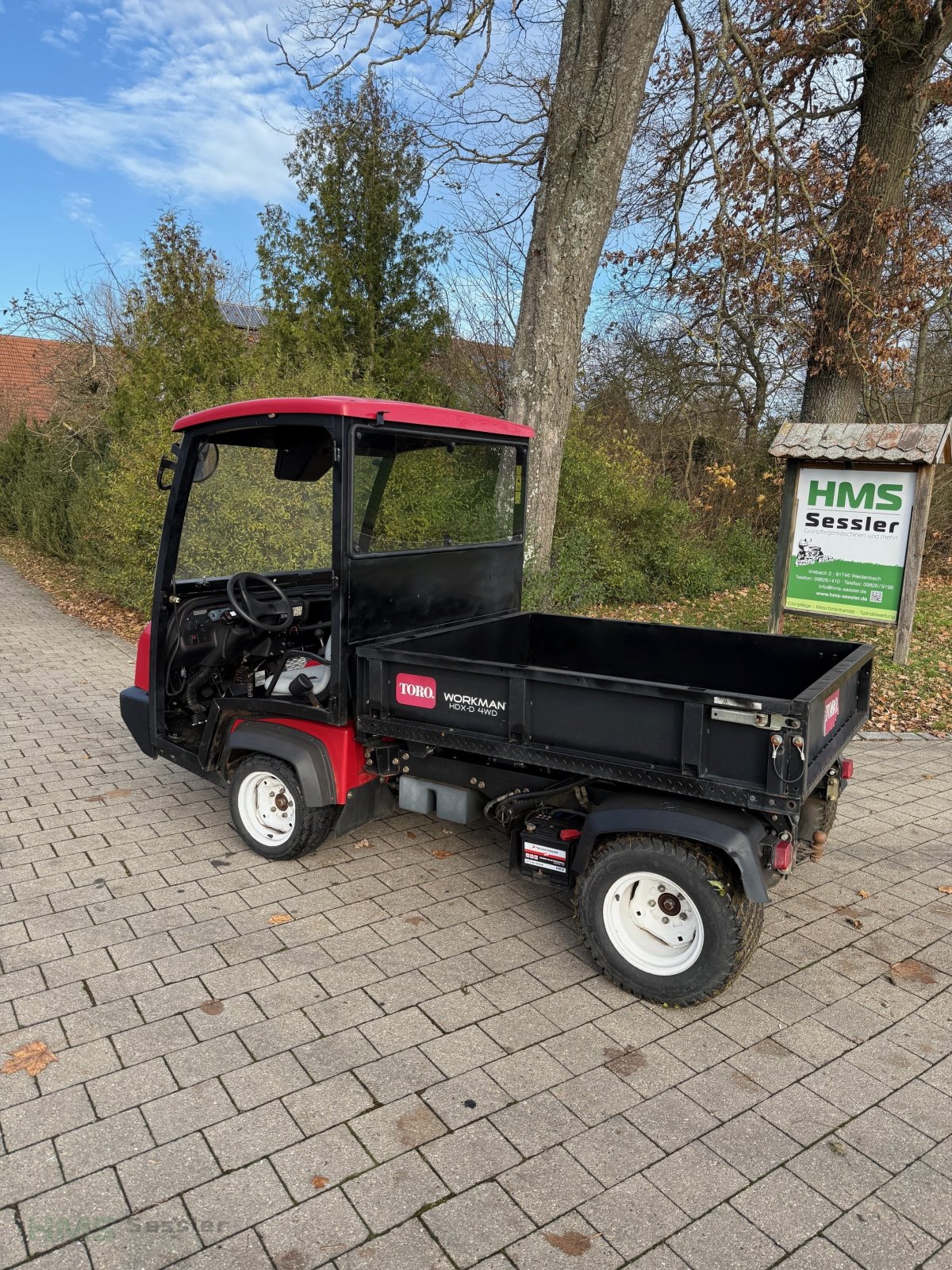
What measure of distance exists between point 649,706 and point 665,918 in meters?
0.81

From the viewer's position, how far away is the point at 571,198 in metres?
7.59

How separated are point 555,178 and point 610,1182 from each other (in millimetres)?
7674

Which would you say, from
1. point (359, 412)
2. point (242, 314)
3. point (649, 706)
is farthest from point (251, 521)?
point (242, 314)

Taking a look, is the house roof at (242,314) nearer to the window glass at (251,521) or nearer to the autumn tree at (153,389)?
the autumn tree at (153,389)

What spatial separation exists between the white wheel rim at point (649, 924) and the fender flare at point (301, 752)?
4.34ft

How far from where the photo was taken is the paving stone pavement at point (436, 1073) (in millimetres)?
2121

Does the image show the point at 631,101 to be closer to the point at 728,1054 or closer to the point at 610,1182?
the point at 728,1054

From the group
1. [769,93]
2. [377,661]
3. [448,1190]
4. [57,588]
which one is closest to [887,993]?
[448,1190]

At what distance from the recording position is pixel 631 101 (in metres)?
7.43

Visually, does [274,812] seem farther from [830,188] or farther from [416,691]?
[830,188]

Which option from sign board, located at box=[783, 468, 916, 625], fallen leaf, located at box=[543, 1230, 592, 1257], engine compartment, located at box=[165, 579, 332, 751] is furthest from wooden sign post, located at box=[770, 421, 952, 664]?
fallen leaf, located at box=[543, 1230, 592, 1257]

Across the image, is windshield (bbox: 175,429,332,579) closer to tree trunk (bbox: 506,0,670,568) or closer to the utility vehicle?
the utility vehicle

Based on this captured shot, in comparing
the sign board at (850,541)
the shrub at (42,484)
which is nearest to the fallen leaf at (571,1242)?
the sign board at (850,541)

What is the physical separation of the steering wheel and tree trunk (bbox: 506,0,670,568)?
4139 mm
